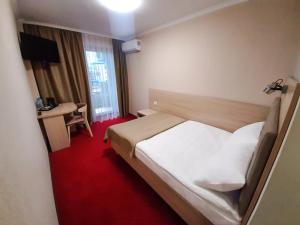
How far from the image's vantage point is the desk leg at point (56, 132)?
232 cm

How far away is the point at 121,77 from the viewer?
3.80 m

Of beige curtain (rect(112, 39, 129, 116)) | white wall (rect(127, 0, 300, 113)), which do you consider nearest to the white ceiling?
white wall (rect(127, 0, 300, 113))

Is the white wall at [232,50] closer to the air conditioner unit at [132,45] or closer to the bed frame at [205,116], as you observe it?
the bed frame at [205,116]

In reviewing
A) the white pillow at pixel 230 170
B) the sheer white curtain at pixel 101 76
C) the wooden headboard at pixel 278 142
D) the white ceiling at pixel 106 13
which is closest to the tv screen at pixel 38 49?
the white ceiling at pixel 106 13

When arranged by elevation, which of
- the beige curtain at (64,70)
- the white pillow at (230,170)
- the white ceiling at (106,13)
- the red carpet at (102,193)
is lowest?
the red carpet at (102,193)

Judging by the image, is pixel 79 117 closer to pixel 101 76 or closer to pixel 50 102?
pixel 50 102

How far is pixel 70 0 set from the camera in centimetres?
171

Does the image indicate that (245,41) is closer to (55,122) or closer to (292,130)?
(292,130)

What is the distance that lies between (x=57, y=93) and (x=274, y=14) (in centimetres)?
380

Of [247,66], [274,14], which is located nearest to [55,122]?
[247,66]

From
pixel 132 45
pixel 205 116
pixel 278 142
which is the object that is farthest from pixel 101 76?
pixel 278 142

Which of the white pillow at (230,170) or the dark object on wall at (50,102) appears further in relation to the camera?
the dark object on wall at (50,102)

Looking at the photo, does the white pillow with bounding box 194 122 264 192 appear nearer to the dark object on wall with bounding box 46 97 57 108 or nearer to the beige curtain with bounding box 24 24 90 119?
the dark object on wall with bounding box 46 97 57 108

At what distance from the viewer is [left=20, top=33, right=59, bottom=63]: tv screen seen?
7.21 ft
